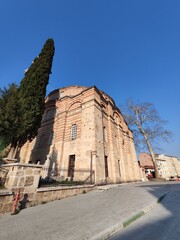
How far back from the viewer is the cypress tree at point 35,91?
12.9 meters

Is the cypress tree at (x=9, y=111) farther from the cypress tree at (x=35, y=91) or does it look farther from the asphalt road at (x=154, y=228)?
the asphalt road at (x=154, y=228)

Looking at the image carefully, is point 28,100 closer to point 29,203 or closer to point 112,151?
point 29,203

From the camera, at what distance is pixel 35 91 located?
1374 cm

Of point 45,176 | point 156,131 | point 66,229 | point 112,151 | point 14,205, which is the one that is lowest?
point 66,229

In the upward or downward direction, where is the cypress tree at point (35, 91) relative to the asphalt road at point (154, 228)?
upward

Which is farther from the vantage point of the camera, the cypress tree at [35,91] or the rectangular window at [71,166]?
the rectangular window at [71,166]

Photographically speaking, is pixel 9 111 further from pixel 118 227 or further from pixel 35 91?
pixel 118 227

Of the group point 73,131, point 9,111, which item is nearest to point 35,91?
point 9,111

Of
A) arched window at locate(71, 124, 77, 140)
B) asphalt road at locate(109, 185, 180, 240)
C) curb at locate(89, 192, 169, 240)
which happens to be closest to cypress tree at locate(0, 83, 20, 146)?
arched window at locate(71, 124, 77, 140)

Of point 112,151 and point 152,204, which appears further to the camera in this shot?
point 112,151

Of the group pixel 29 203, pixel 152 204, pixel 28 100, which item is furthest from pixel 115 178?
pixel 28 100

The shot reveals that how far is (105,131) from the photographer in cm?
1773

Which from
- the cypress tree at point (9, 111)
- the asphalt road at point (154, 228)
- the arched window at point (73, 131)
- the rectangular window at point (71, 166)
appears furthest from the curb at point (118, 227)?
the arched window at point (73, 131)

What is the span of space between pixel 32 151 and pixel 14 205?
16144mm
